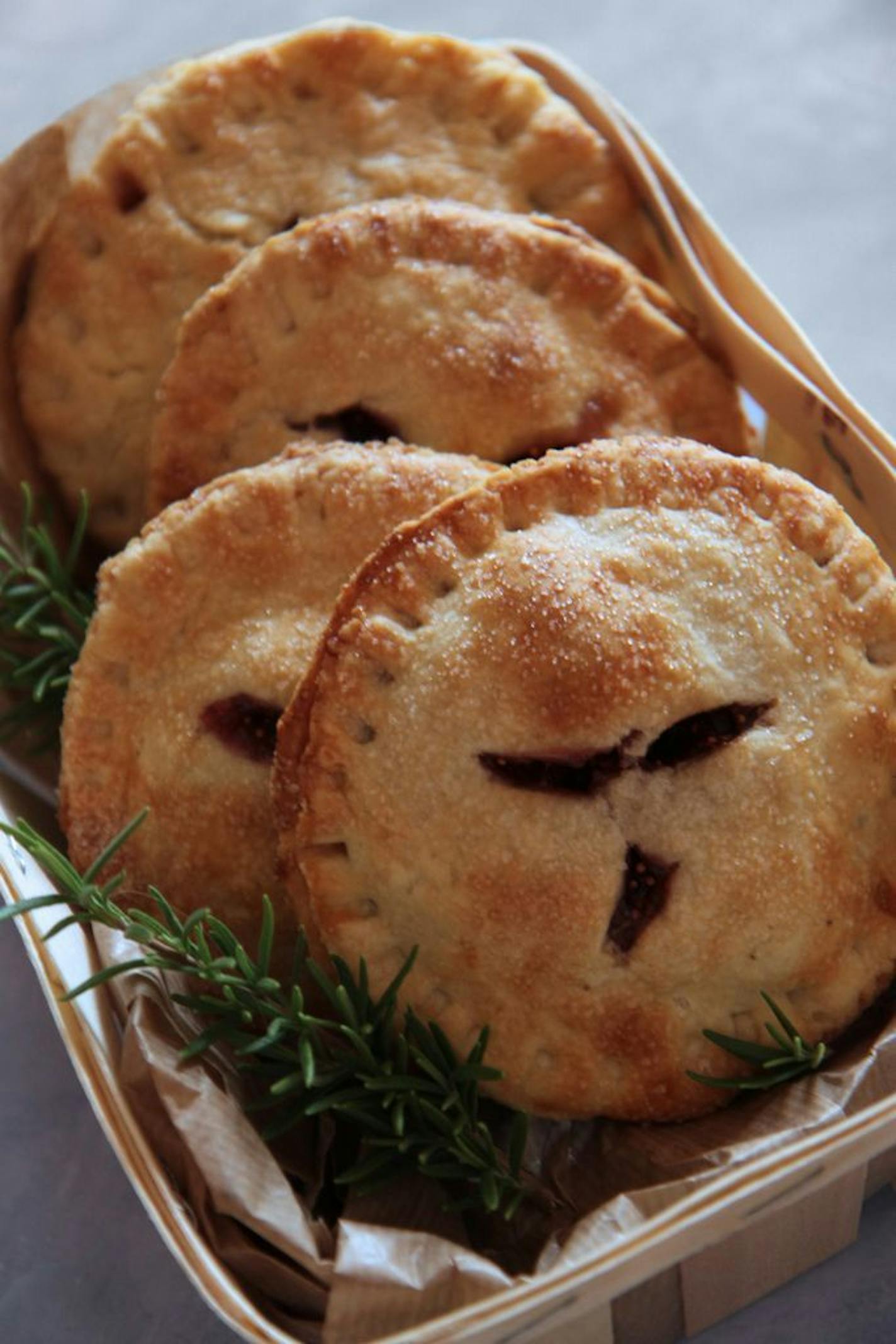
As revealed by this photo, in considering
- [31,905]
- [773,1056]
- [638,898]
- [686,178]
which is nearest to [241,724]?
[31,905]

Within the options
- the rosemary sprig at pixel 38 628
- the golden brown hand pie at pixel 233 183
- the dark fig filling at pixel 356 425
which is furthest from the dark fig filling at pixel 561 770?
the golden brown hand pie at pixel 233 183

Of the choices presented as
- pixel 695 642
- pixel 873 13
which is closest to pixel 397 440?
pixel 695 642

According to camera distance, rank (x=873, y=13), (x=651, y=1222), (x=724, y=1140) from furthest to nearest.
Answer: (x=873, y=13) < (x=724, y=1140) < (x=651, y=1222)

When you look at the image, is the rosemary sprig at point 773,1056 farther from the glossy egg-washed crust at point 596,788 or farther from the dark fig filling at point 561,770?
the dark fig filling at point 561,770

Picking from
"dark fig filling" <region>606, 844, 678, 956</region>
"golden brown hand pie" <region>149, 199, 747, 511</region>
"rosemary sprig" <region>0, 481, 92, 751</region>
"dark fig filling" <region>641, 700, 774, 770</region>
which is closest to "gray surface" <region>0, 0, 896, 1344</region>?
"rosemary sprig" <region>0, 481, 92, 751</region>

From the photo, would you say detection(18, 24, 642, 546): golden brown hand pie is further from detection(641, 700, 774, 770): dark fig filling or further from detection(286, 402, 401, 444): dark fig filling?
detection(641, 700, 774, 770): dark fig filling

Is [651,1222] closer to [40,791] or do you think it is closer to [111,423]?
[40,791]

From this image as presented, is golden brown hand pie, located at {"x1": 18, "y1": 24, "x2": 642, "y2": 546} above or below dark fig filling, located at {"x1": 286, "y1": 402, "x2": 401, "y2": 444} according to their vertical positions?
above
